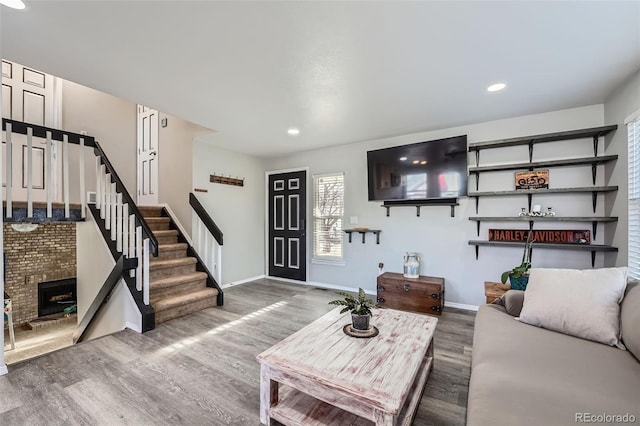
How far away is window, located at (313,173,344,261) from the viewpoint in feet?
15.3

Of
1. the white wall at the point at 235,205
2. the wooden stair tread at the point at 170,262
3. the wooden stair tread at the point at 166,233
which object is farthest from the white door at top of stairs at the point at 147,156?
the wooden stair tread at the point at 170,262

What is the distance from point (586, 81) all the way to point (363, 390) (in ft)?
10.6

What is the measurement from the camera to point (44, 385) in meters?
1.94

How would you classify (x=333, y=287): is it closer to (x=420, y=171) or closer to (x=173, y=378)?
(x=420, y=171)

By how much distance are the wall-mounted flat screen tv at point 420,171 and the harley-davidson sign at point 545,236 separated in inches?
26.4

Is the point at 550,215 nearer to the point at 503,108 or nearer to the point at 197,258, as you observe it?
the point at 503,108

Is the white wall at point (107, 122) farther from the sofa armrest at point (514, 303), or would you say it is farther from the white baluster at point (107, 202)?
the sofa armrest at point (514, 303)

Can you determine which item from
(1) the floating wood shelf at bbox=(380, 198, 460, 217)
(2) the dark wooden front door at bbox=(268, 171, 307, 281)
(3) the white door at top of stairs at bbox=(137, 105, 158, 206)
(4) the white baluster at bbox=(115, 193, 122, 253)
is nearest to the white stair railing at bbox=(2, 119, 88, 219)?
(4) the white baluster at bbox=(115, 193, 122, 253)

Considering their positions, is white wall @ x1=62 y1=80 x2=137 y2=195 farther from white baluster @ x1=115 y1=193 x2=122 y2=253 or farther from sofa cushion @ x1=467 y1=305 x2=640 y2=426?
sofa cushion @ x1=467 y1=305 x2=640 y2=426

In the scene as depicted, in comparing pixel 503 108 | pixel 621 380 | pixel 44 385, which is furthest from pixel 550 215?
pixel 44 385

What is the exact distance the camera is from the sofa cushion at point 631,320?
142 centimetres

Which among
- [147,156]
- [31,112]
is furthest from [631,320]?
[31,112]

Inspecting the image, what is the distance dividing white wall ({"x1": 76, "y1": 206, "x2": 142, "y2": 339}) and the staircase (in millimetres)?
257

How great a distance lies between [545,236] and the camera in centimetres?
314
